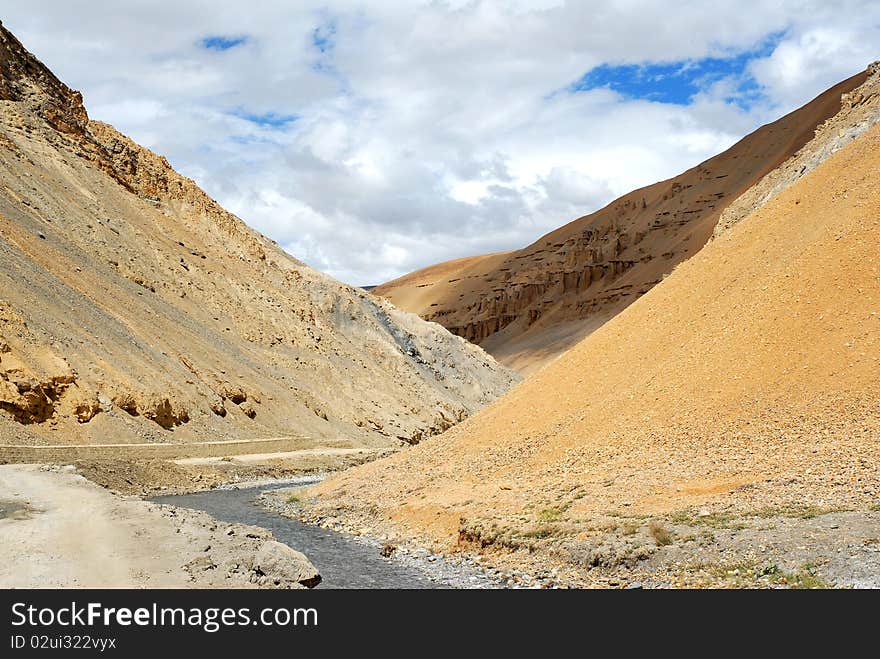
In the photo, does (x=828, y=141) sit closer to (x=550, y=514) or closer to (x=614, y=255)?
(x=550, y=514)

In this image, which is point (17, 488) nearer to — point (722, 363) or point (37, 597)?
point (37, 597)

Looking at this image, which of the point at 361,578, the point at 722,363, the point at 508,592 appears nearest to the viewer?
the point at 508,592

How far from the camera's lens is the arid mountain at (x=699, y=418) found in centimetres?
1490

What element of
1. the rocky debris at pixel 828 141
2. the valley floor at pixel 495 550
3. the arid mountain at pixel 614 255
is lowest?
the valley floor at pixel 495 550

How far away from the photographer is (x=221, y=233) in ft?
207

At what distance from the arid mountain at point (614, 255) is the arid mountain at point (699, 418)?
238ft

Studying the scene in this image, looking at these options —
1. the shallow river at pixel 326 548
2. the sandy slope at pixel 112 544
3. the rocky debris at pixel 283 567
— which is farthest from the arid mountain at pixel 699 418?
the sandy slope at pixel 112 544

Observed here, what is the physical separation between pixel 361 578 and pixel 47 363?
23.8m

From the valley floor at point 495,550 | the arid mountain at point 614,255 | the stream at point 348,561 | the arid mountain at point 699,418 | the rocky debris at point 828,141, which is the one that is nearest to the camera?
the valley floor at point 495,550

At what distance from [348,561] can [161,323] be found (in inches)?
1270

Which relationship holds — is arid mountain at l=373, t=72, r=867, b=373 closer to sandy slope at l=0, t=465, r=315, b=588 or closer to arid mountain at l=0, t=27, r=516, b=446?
arid mountain at l=0, t=27, r=516, b=446

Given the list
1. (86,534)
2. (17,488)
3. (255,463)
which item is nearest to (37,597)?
(86,534)

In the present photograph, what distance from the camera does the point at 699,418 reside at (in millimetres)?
18484

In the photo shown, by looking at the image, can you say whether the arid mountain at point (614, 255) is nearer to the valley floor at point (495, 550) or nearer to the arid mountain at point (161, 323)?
the arid mountain at point (161, 323)
